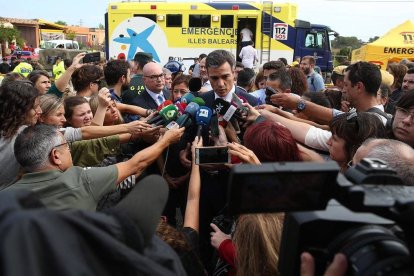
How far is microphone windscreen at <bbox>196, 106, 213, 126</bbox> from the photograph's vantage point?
93.4 inches

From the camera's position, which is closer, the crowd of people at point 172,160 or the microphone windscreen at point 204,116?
the crowd of people at point 172,160

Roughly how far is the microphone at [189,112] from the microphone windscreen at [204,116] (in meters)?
0.05

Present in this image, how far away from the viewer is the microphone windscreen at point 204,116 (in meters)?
2.37

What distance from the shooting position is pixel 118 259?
603mm

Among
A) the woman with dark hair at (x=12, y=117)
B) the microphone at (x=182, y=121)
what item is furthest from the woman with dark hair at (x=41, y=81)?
the microphone at (x=182, y=121)

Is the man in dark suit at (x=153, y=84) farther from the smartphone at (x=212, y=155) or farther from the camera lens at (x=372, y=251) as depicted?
the camera lens at (x=372, y=251)

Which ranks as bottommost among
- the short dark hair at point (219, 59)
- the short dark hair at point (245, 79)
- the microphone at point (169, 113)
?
the microphone at point (169, 113)

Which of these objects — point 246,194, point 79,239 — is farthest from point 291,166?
point 79,239

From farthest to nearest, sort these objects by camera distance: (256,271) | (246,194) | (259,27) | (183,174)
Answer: (259,27) < (183,174) < (256,271) < (246,194)

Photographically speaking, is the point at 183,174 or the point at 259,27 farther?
the point at 259,27

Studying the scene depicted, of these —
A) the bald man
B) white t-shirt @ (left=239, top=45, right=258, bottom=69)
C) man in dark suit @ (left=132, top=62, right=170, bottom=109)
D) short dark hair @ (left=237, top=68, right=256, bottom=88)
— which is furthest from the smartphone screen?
white t-shirt @ (left=239, top=45, right=258, bottom=69)

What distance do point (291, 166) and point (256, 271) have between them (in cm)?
76

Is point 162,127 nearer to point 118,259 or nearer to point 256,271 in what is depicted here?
point 256,271

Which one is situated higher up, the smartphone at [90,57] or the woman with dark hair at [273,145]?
the smartphone at [90,57]
